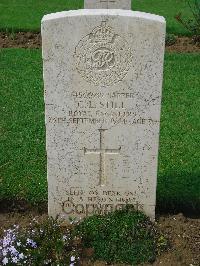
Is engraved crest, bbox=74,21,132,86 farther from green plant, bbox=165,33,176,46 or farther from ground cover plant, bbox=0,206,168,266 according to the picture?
green plant, bbox=165,33,176,46

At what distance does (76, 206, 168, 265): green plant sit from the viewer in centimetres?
453

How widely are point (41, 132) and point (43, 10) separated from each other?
24.3 feet

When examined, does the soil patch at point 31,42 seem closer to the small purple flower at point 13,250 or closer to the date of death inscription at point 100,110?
the date of death inscription at point 100,110

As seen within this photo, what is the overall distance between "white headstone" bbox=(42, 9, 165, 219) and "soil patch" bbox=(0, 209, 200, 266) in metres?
0.23

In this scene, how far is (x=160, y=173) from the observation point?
6039mm

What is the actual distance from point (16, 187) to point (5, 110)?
2373mm

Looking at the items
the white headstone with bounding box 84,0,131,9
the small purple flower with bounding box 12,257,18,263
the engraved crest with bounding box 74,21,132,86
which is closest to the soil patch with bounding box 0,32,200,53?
the white headstone with bounding box 84,0,131,9

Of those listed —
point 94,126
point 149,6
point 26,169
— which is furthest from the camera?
point 149,6

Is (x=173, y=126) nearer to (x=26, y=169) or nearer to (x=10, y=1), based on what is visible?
(x=26, y=169)

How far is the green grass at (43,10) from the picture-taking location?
1210 centimetres

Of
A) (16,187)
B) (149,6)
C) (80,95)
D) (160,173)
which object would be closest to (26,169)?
(16,187)

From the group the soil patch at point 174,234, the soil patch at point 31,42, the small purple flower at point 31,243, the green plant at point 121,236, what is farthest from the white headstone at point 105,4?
the small purple flower at point 31,243

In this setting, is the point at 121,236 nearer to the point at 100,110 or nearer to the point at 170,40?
the point at 100,110

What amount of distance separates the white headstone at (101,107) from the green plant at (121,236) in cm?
14
